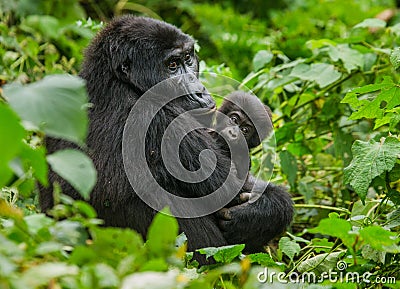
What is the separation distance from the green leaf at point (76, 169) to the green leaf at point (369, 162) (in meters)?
1.35

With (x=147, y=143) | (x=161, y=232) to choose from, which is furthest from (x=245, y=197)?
(x=161, y=232)

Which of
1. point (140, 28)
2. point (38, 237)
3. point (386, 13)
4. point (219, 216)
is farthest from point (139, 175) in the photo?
point (386, 13)

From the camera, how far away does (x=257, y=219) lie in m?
3.13

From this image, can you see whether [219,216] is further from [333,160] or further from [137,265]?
[137,265]

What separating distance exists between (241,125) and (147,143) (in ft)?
2.46

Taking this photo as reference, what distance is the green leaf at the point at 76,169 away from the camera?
1.49 metres

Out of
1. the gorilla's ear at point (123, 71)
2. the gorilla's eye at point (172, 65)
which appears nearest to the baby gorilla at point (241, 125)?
the gorilla's eye at point (172, 65)

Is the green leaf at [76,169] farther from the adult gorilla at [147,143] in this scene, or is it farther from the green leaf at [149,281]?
the adult gorilla at [147,143]

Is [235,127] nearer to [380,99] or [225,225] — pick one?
[225,225]

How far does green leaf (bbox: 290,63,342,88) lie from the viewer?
3.75 metres

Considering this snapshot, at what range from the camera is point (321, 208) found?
3621mm

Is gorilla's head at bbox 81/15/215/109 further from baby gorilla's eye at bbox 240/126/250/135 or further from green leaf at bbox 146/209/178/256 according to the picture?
green leaf at bbox 146/209/178/256

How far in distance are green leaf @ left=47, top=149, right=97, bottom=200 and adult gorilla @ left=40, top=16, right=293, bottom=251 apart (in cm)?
121

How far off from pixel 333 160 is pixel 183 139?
54.9 inches
